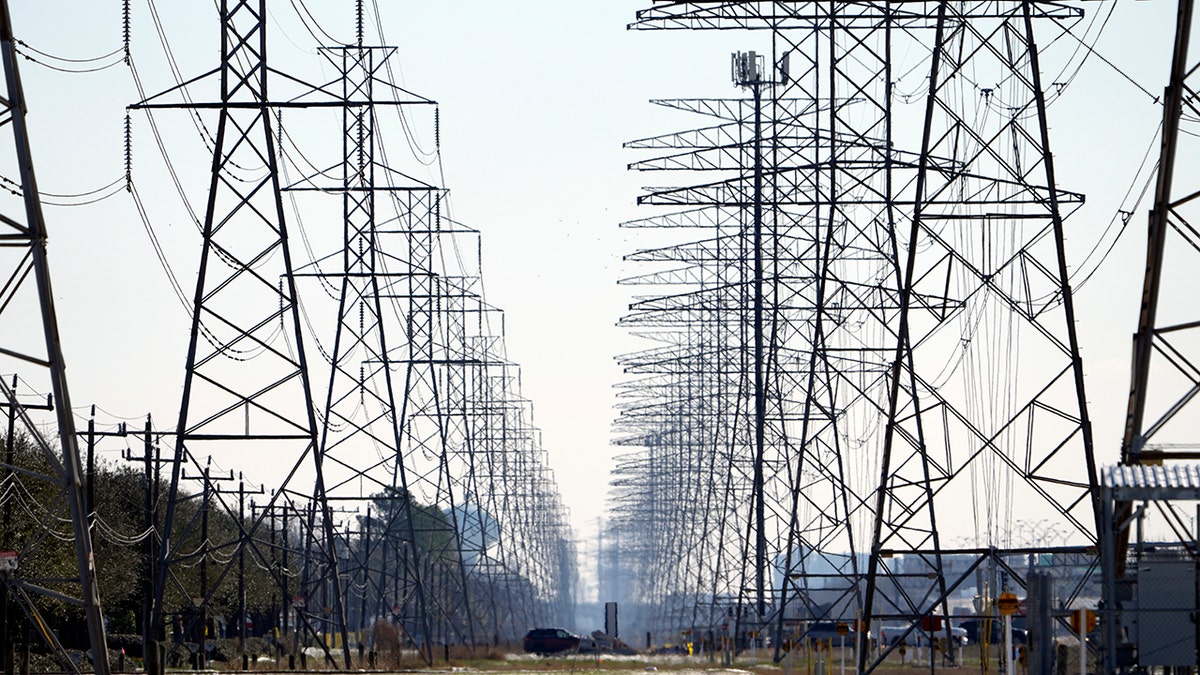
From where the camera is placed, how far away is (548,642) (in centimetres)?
6856

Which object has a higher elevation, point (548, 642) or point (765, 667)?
point (765, 667)

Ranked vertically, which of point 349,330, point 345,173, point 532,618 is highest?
point 345,173

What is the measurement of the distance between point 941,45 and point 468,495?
1931 inches

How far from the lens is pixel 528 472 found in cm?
11888

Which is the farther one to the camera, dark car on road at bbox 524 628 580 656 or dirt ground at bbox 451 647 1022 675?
dark car on road at bbox 524 628 580 656

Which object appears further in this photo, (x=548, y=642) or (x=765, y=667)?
(x=548, y=642)

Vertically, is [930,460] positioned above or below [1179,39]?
below

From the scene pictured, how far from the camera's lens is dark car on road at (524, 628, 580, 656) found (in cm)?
6788

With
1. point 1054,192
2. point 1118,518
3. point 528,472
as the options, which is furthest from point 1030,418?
point 528,472

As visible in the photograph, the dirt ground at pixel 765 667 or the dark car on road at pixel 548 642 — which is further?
the dark car on road at pixel 548 642

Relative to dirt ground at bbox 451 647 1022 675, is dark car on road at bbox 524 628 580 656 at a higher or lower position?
lower

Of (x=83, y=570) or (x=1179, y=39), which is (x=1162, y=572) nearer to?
(x=1179, y=39)

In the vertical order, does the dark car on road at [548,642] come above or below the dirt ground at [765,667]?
below

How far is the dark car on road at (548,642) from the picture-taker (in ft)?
223
